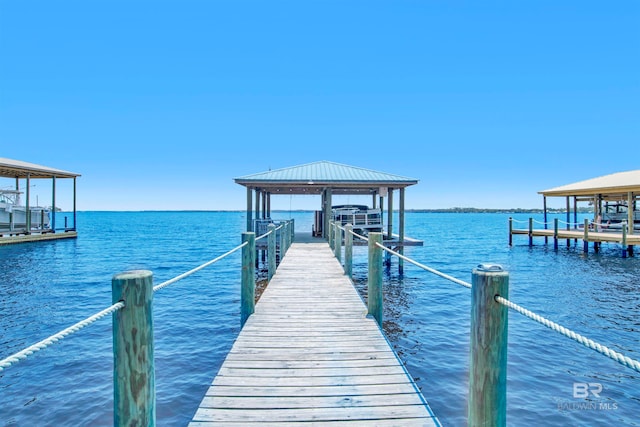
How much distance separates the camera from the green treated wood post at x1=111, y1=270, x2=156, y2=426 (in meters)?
2.17

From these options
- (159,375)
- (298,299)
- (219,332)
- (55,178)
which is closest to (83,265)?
(55,178)

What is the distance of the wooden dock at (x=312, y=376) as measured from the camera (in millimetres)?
2922

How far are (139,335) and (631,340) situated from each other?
997 cm

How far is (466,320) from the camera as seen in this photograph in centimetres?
981

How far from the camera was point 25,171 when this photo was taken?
81.0 ft

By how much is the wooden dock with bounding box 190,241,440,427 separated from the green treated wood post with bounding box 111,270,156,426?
0.73m

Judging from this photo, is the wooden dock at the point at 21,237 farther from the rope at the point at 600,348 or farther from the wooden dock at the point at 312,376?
the rope at the point at 600,348

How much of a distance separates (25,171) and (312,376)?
94.2 feet

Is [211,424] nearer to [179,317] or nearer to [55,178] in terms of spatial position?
[179,317]

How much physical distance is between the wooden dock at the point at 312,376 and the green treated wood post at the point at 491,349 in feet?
2.66

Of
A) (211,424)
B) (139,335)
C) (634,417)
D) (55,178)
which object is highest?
(55,178)

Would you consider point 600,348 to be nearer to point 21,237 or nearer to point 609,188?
point 609,188

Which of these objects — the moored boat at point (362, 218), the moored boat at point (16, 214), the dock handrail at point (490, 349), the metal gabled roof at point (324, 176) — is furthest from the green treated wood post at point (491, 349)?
the moored boat at point (16, 214)

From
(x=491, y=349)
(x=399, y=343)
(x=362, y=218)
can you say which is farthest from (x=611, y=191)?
(x=491, y=349)
